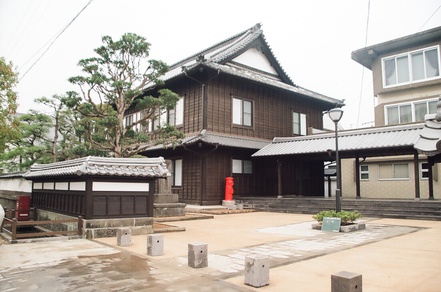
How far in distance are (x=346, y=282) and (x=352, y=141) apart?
599 inches

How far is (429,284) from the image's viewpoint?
17.2 ft

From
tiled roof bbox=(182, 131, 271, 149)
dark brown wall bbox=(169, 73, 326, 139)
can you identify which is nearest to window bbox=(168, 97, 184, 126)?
dark brown wall bbox=(169, 73, 326, 139)

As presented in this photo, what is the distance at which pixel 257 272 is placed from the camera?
5.20 metres

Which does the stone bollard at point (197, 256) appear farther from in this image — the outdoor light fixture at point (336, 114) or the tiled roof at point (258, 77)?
the tiled roof at point (258, 77)

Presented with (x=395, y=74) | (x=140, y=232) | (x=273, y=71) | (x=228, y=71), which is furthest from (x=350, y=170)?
(x=140, y=232)

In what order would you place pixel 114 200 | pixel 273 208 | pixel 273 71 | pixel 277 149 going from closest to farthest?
pixel 114 200
pixel 273 208
pixel 277 149
pixel 273 71

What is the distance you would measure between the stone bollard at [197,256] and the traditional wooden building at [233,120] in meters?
12.2

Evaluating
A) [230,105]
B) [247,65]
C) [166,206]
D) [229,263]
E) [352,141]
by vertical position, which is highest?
[247,65]

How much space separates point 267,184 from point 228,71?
7.92 m

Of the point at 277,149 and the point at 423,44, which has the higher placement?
the point at 423,44

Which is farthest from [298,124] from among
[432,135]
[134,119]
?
[432,135]

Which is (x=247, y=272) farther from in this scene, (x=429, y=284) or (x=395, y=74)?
(x=395, y=74)

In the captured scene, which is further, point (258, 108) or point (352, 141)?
point (258, 108)

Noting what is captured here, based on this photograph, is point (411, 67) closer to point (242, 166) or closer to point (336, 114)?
point (242, 166)
